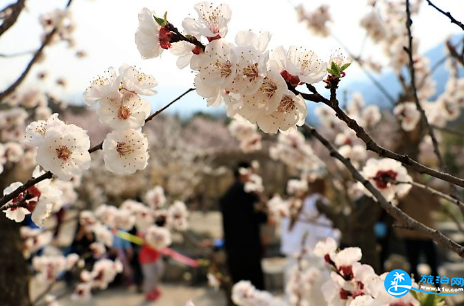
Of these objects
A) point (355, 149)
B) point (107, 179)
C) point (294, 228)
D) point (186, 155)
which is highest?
point (355, 149)

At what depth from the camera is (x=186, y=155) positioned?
13219 mm

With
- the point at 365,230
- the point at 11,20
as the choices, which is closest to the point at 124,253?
the point at 365,230

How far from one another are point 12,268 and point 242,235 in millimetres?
2419

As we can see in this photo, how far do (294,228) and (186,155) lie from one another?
9.40 meters

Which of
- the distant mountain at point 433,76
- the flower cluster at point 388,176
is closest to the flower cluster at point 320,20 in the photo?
the distant mountain at point 433,76

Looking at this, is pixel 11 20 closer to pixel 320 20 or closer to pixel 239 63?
pixel 239 63

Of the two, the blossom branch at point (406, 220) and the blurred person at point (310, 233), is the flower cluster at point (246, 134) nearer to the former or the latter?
the blurred person at point (310, 233)

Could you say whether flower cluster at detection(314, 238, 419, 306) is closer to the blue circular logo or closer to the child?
the blue circular logo

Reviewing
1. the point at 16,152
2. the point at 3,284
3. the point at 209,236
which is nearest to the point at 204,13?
the point at 3,284

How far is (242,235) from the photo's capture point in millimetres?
4129

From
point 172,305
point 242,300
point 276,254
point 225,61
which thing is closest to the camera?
point 225,61

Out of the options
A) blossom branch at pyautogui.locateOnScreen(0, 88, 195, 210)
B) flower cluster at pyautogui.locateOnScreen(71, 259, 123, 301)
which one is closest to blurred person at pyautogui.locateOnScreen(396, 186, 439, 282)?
flower cluster at pyautogui.locateOnScreen(71, 259, 123, 301)

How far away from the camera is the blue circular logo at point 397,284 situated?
0.82m

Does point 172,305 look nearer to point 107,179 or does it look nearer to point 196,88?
A: point 196,88
